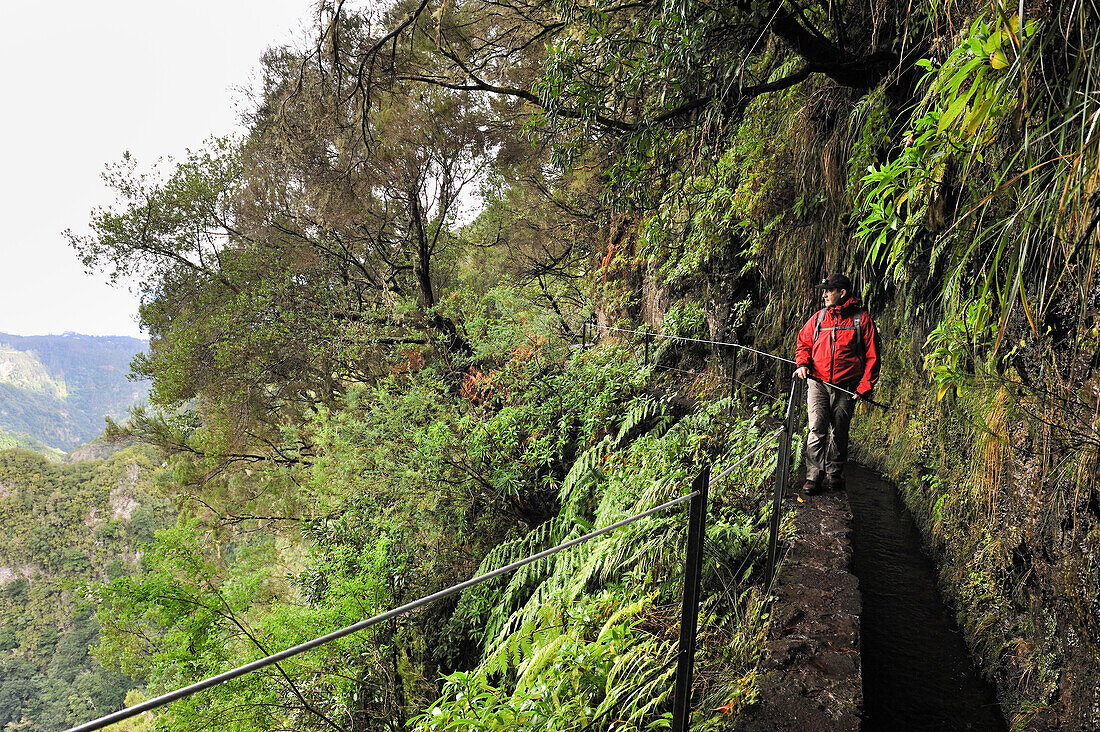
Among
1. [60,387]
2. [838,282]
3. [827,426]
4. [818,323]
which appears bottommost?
[827,426]

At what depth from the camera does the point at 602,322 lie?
909 centimetres

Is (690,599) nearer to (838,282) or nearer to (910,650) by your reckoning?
(910,650)

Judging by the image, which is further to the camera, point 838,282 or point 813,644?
point 838,282

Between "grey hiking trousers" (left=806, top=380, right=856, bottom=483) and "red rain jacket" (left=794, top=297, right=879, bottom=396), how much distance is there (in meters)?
0.15

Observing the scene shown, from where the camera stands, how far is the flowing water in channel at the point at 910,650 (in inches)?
92.4

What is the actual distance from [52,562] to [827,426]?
178 ft

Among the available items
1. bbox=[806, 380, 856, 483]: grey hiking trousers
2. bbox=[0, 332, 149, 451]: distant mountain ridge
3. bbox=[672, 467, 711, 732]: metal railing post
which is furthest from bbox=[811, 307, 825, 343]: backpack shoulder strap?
bbox=[0, 332, 149, 451]: distant mountain ridge

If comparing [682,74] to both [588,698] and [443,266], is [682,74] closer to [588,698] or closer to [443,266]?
[588,698]

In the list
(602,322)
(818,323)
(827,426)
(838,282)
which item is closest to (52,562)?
(602,322)

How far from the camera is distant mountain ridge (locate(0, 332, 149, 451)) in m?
93.1

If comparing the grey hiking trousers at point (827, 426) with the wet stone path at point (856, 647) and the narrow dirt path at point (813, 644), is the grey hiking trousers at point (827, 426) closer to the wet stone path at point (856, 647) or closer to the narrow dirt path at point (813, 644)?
the wet stone path at point (856, 647)

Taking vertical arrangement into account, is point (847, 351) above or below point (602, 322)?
below

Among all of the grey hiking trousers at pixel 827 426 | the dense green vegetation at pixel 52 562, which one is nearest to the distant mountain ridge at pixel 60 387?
the dense green vegetation at pixel 52 562

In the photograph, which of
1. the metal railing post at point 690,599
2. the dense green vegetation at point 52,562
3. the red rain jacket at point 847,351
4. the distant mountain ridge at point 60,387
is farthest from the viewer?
the distant mountain ridge at point 60,387
